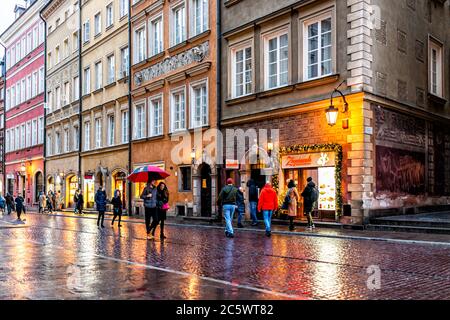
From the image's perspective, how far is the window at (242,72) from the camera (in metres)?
23.1

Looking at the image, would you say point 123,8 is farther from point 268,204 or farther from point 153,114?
point 268,204

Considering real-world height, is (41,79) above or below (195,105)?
above

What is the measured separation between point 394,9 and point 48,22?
33.2 metres

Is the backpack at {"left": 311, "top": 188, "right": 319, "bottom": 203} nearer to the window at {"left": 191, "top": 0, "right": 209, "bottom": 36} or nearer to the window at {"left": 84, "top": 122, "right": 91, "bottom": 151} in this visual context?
the window at {"left": 191, "top": 0, "right": 209, "bottom": 36}

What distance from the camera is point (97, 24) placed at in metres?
36.8

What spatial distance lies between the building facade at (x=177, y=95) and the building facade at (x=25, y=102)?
60.3 ft

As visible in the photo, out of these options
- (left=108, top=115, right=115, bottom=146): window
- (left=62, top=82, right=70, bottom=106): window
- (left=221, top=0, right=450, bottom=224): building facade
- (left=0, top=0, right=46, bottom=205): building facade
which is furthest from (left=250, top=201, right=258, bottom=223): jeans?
(left=0, top=0, right=46, bottom=205): building facade

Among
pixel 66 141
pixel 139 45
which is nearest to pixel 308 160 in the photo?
pixel 139 45

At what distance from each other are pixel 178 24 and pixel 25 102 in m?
28.4

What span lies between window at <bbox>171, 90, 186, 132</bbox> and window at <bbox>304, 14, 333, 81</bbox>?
8.62 metres

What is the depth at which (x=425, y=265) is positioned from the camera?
33.4 feet

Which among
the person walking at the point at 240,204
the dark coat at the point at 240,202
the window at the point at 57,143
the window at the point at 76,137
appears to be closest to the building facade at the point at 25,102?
the window at the point at 57,143
